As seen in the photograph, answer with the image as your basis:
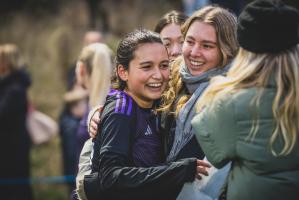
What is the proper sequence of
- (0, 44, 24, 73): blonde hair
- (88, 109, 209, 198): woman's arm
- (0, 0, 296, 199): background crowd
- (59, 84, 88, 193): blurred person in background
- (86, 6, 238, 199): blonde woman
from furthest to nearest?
1. (0, 0, 296, 199): background crowd
2. (0, 44, 24, 73): blonde hair
3. (59, 84, 88, 193): blurred person in background
4. (86, 6, 238, 199): blonde woman
5. (88, 109, 209, 198): woman's arm

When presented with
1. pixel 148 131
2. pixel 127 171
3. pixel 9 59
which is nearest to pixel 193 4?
pixel 9 59

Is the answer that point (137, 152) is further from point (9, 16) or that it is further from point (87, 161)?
point (9, 16)

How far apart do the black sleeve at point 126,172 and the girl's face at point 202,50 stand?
0.50 metres

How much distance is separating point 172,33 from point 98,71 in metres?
1.12

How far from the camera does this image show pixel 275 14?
143 inches

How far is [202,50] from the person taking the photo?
4273mm

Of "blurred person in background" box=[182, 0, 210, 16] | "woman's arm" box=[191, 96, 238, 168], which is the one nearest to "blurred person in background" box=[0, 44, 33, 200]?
"blurred person in background" box=[182, 0, 210, 16]

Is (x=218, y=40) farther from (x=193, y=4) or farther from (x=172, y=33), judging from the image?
(x=193, y=4)

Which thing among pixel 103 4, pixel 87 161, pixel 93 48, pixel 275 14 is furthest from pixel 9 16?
pixel 275 14

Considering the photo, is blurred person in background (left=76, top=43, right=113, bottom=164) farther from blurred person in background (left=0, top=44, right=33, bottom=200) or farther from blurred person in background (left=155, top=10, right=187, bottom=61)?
blurred person in background (left=0, top=44, right=33, bottom=200)

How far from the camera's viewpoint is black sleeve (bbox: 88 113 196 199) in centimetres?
391

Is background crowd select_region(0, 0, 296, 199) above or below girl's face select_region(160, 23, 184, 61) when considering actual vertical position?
below

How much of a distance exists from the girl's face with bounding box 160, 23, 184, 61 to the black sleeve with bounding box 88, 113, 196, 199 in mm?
1249

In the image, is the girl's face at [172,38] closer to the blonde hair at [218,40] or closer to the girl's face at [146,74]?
the blonde hair at [218,40]
